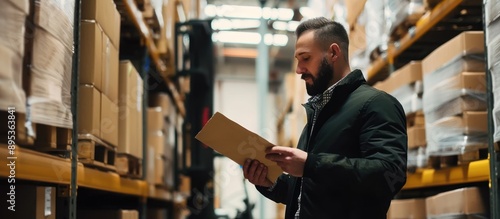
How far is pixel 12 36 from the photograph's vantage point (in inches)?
82.0

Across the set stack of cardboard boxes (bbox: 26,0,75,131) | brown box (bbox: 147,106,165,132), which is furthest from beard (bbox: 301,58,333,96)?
brown box (bbox: 147,106,165,132)

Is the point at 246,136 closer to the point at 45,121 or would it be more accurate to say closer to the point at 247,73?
the point at 45,121

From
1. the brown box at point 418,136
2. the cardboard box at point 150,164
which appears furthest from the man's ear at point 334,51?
the cardboard box at point 150,164

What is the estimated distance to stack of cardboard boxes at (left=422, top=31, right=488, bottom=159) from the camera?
363 centimetres

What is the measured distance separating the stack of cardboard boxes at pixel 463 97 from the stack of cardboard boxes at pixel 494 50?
0.37 meters

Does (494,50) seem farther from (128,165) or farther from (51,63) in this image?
(128,165)

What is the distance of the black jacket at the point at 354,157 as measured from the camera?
2.66 m

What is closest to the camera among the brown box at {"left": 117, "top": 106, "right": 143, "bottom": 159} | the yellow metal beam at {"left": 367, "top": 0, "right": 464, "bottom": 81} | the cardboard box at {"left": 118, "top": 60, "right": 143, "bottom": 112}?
the yellow metal beam at {"left": 367, "top": 0, "right": 464, "bottom": 81}

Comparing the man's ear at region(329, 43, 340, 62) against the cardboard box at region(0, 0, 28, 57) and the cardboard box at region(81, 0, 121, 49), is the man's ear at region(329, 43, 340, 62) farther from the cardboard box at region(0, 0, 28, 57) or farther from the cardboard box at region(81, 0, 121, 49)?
the cardboard box at region(0, 0, 28, 57)

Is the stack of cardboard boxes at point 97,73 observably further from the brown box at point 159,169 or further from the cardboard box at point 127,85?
the brown box at point 159,169

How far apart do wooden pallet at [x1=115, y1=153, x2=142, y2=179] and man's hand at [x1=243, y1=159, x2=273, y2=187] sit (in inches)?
61.7

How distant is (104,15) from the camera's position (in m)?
3.75

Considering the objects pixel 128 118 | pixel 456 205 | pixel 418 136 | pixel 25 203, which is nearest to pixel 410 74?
pixel 418 136

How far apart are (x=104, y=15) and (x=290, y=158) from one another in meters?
1.65
